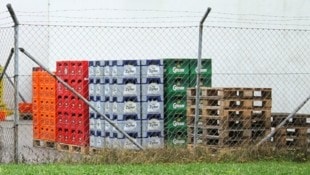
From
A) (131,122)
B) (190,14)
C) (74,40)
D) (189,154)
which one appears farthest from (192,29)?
(189,154)

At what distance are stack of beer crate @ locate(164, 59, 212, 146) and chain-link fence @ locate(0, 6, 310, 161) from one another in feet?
0.07

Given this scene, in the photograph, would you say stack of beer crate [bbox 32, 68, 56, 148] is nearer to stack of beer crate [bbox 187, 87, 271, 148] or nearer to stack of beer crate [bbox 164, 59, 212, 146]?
stack of beer crate [bbox 164, 59, 212, 146]

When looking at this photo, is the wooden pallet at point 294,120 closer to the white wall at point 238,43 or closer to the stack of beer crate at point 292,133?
the stack of beer crate at point 292,133

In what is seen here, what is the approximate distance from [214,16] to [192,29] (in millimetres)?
748

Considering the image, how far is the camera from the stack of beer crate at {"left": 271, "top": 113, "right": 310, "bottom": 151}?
44.9ft

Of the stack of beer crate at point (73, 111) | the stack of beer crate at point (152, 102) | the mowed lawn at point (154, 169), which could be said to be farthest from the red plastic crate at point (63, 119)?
the mowed lawn at point (154, 169)

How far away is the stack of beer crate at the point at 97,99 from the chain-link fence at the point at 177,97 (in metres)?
0.02

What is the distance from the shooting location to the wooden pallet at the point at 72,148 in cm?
1470

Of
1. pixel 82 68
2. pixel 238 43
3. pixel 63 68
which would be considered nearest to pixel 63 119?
pixel 63 68

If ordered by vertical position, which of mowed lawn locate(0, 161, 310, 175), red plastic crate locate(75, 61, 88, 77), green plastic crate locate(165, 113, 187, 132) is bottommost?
mowed lawn locate(0, 161, 310, 175)

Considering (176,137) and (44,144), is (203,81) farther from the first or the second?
(44,144)

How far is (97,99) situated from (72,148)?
134cm

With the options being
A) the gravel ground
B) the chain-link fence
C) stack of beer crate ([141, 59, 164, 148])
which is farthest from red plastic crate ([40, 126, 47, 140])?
stack of beer crate ([141, 59, 164, 148])

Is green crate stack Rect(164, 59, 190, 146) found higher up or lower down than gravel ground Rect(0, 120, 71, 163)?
higher up
